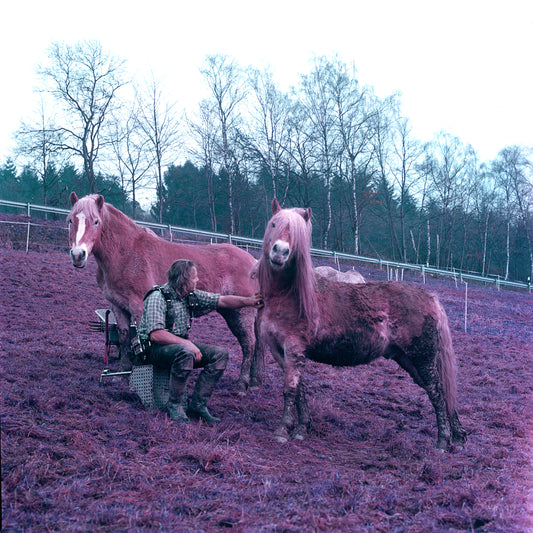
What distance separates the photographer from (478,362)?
1053cm

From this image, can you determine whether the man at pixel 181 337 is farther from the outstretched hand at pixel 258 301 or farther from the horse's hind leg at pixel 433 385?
the horse's hind leg at pixel 433 385

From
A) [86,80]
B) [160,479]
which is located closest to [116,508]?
[160,479]

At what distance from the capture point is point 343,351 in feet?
17.7

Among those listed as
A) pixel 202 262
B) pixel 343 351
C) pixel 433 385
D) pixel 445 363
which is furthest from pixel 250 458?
pixel 202 262

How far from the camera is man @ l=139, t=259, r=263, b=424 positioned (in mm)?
5184

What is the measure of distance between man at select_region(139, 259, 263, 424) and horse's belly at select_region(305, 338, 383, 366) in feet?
2.51

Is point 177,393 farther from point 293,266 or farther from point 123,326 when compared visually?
point 123,326

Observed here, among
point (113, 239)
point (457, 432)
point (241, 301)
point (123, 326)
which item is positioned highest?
point (113, 239)

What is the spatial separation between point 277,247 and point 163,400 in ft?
7.01

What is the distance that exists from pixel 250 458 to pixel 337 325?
5.63 ft

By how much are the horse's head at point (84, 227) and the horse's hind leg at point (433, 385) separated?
385 centimetres

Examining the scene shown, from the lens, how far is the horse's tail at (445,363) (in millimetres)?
5543

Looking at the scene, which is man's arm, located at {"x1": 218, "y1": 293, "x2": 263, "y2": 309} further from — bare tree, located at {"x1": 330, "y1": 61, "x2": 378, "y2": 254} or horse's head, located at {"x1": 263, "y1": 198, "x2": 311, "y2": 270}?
bare tree, located at {"x1": 330, "y1": 61, "x2": 378, "y2": 254}

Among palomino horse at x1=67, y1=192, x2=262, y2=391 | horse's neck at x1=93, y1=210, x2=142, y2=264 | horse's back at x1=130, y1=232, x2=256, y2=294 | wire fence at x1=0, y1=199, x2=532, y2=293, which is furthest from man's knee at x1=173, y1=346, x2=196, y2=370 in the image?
wire fence at x1=0, y1=199, x2=532, y2=293
